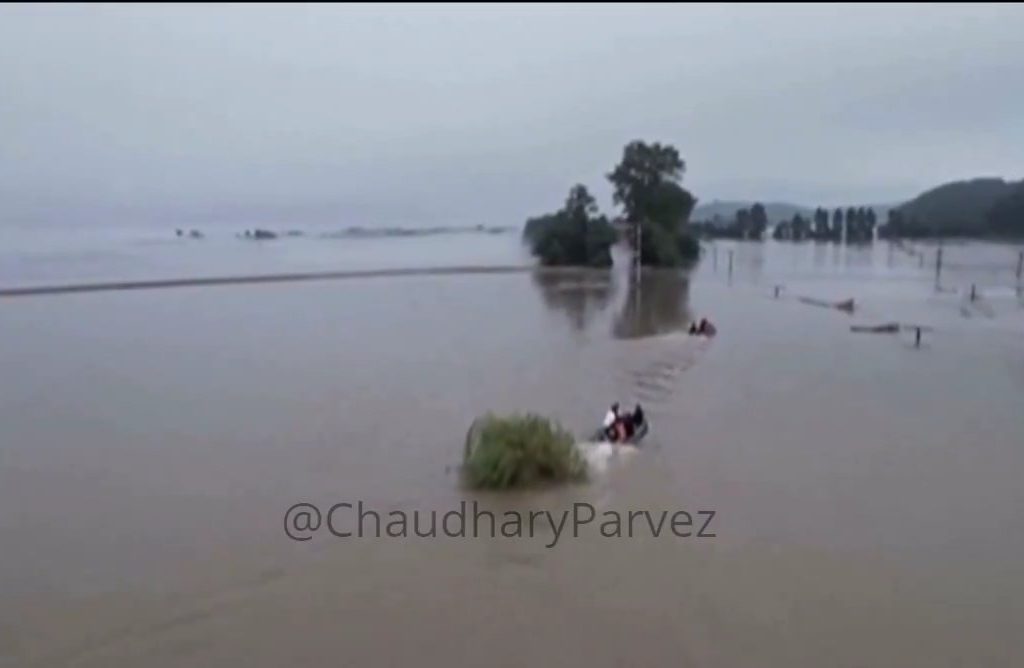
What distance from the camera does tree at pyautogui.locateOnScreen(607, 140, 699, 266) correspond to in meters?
55.7

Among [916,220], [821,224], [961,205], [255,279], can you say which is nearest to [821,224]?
[821,224]

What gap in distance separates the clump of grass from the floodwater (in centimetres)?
34

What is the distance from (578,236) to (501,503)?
161 feet

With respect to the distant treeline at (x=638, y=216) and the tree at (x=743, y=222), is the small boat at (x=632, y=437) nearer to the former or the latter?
the distant treeline at (x=638, y=216)

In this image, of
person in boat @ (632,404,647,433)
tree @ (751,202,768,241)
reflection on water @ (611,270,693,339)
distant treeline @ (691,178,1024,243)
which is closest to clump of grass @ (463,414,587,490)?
person in boat @ (632,404,647,433)

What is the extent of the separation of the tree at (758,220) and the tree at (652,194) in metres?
48.1

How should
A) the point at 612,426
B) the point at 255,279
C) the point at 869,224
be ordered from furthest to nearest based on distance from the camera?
the point at 869,224 → the point at 255,279 → the point at 612,426

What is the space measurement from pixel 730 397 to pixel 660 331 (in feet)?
35.3

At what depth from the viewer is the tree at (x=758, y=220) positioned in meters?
102

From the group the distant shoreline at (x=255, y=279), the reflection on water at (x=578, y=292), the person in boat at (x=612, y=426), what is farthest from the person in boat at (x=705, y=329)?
the distant shoreline at (x=255, y=279)

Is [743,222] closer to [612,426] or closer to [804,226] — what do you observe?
[804,226]

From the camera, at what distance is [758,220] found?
10256 centimetres

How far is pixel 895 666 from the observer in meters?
6.64

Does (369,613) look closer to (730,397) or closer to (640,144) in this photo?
(730,397)
